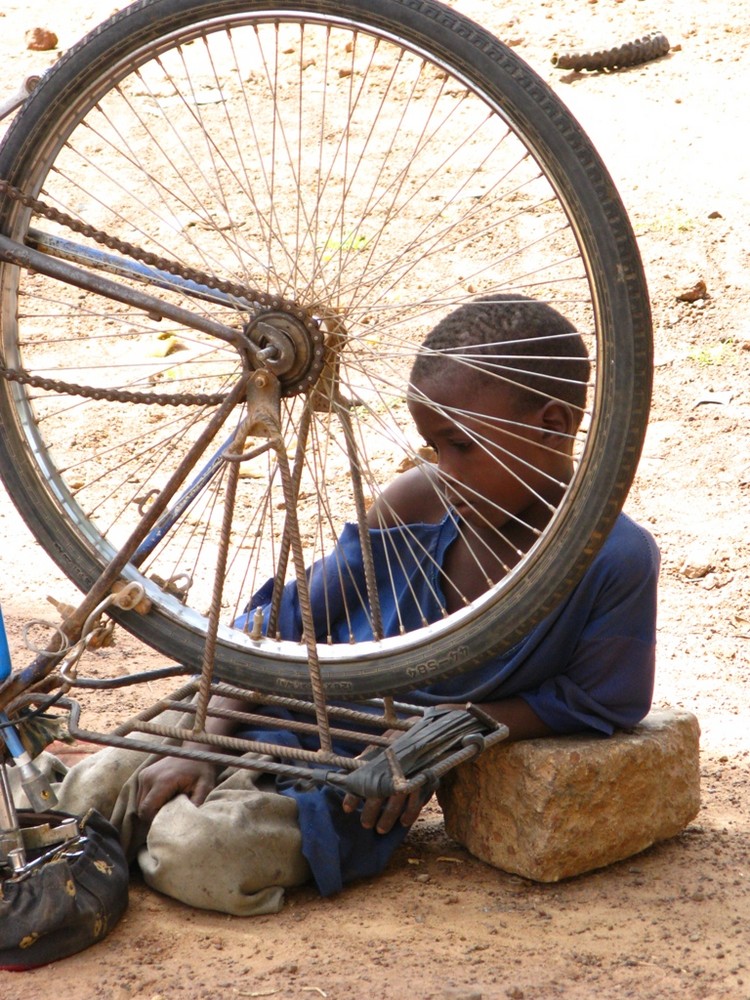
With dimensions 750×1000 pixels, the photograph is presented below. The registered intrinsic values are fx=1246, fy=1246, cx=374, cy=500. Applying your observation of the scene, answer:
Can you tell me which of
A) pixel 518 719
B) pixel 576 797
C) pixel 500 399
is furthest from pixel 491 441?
pixel 576 797

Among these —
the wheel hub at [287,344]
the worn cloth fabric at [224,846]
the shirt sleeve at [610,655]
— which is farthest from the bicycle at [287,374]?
the shirt sleeve at [610,655]

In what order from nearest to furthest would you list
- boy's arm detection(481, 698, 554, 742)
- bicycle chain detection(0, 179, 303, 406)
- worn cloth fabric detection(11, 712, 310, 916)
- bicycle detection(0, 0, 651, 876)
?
bicycle detection(0, 0, 651, 876), bicycle chain detection(0, 179, 303, 406), worn cloth fabric detection(11, 712, 310, 916), boy's arm detection(481, 698, 554, 742)

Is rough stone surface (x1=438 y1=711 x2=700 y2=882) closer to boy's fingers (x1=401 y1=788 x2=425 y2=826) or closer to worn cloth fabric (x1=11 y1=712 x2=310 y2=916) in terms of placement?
boy's fingers (x1=401 y1=788 x2=425 y2=826)

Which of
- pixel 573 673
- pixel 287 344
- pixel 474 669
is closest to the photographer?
pixel 287 344

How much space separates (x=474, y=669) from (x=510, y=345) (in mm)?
637

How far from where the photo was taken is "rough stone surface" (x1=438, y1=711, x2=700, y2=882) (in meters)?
2.36

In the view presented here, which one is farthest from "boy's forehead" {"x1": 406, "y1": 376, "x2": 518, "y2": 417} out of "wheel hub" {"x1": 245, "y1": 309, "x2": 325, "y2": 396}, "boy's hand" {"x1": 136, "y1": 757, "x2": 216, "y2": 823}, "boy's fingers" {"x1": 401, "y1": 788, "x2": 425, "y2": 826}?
"boy's hand" {"x1": 136, "y1": 757, "x2": 216, "y2": 823}

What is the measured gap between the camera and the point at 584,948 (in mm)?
2135

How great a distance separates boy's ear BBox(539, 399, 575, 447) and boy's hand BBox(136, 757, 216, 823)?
0.95 meters

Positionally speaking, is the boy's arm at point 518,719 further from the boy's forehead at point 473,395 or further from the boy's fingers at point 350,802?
the boy's forehead at point 473,395

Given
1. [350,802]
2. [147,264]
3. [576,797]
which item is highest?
[147,264]

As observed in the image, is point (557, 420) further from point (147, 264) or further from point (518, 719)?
point (147, 264)

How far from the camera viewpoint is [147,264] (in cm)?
226

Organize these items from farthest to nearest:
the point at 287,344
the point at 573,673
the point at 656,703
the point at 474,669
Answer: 1. the point at 656,703
2. the point at 573,673
3. the point at 474,669
4. the point at 287,344
